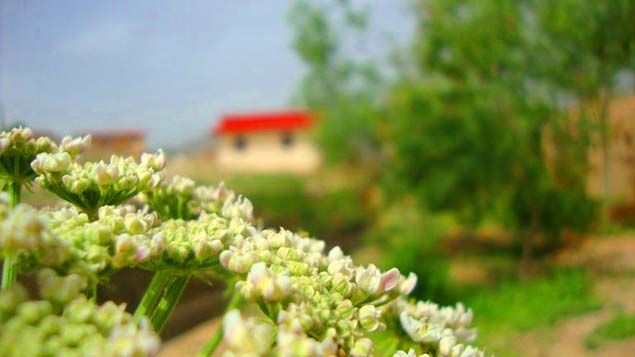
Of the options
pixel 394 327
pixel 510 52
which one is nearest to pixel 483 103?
pixel 510 52

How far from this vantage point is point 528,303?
677 cm

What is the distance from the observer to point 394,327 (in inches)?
31.6

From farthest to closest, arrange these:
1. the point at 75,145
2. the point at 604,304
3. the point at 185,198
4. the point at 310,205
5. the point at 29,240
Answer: the point at 310,205 < the point at 604,304 < the point at 185,198 < the point at 75,145 < the point at 29,240

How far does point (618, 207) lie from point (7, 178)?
10.5m

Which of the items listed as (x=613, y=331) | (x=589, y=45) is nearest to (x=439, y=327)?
(x=613, y=331)

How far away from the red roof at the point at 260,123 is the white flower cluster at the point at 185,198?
16970 millimetres

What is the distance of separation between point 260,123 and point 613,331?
A: 13.7 meters

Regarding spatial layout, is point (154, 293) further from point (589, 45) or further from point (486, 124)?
point (486, 124)

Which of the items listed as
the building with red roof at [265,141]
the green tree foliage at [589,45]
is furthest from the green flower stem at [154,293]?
Result: the building with red roof at [265,141]

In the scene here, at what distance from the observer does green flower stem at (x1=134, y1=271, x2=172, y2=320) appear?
0.66 meters

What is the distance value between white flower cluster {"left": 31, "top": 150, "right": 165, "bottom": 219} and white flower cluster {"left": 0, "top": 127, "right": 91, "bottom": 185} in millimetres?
31

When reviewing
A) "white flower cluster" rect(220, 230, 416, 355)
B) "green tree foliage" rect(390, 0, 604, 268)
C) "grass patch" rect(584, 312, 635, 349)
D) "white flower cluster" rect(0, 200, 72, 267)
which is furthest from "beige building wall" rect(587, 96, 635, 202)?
"white flower cluster" rect(0, 200, 72, 267)

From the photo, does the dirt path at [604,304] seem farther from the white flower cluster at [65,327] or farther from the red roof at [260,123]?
the red roof at [260,123]

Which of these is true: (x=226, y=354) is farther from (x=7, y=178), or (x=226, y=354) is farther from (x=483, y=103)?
(x=483, y=103)
